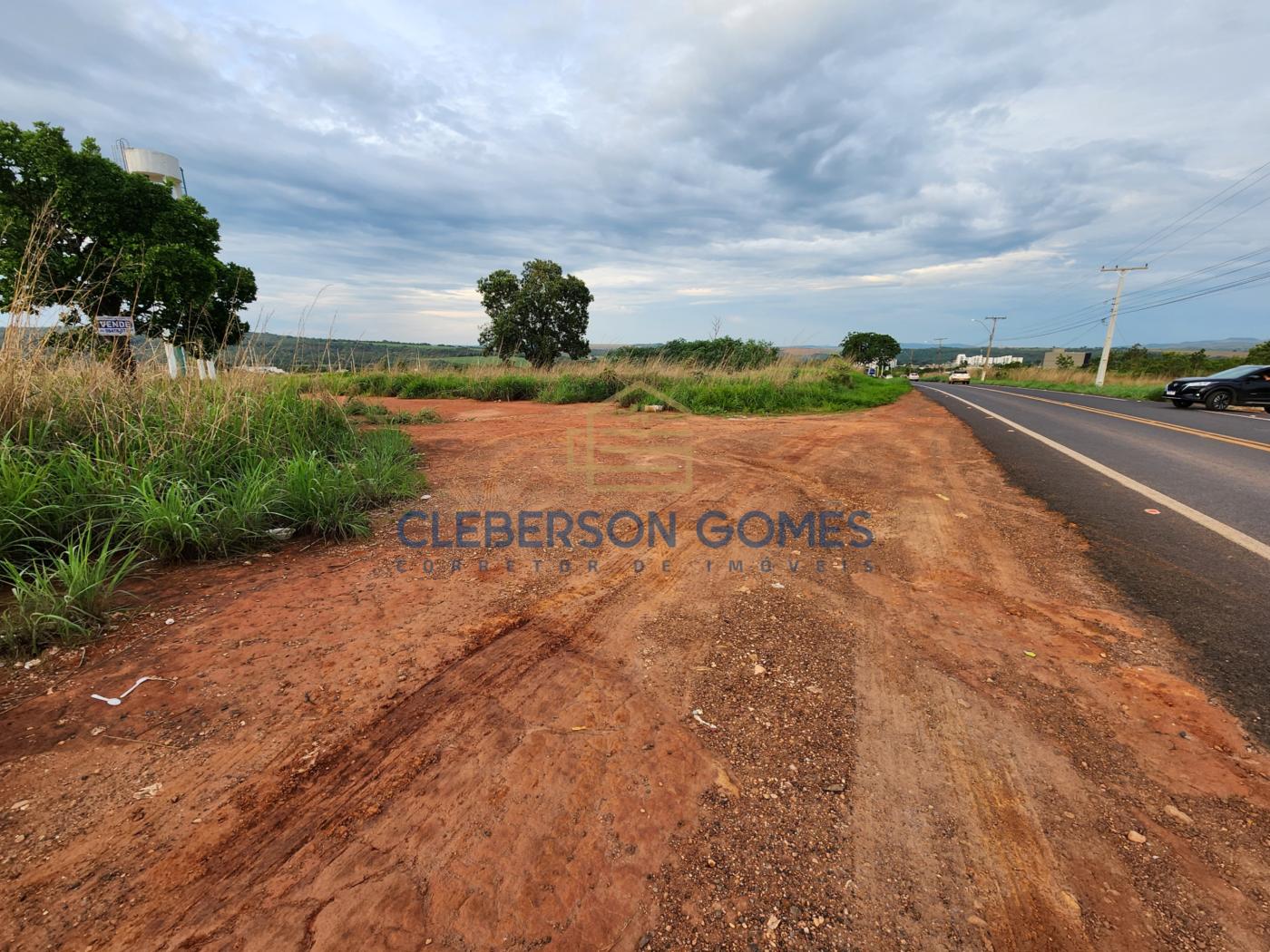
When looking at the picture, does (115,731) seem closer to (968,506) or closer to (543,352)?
(968,506)

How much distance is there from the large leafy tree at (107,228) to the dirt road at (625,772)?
22.7ft

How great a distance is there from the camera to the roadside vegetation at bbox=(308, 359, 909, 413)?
1238cm

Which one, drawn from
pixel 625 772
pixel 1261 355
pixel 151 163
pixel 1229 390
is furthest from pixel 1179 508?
pixel 1261 355

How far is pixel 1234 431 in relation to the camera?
9375mm

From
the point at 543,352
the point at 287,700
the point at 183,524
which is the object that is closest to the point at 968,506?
the point at 287,700

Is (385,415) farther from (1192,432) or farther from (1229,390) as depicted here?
(1229,390)

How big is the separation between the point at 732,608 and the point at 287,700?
2023mm

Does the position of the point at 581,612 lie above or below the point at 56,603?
below

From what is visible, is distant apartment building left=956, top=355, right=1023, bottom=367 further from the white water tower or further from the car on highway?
the white water tower

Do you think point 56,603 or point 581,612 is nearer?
point 56,603

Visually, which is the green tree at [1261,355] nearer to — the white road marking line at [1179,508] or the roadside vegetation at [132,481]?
the white road marking line at [1179,508]

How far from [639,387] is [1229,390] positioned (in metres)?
16.4

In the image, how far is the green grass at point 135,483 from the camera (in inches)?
98.1

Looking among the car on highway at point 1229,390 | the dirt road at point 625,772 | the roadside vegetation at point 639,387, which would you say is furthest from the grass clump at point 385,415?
the car on highway at point 1229,390
